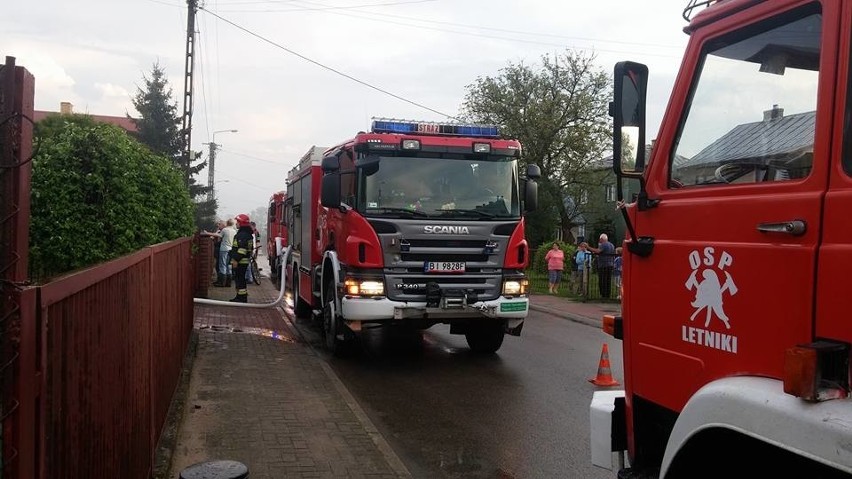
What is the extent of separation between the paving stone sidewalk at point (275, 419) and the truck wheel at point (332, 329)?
30 cm

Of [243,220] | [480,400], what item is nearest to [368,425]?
[480,400]

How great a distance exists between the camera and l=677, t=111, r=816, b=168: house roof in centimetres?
226

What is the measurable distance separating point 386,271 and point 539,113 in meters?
28.6

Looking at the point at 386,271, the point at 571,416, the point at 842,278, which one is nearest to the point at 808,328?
the point at 842,278

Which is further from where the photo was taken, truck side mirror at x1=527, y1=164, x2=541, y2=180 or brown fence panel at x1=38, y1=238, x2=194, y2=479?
truck side mirror at x1=527, y1=164, x2=541, y2=180

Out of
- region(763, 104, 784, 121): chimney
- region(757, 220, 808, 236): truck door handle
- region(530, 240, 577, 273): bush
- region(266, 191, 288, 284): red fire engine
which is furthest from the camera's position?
region(530, 240, 577, 273): bush

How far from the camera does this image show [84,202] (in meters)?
6.27

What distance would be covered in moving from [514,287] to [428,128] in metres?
2.34

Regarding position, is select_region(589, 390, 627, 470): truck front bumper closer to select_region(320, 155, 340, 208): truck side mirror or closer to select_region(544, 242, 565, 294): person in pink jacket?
select_region(320, 155, 340, 208): truck side mirror

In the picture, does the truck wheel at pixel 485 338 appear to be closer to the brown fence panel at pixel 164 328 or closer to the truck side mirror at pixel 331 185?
the truck side mirror at pixel 331 185

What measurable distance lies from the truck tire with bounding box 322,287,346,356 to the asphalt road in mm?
188

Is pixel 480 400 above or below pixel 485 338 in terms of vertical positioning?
below

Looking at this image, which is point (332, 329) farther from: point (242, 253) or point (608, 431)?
point (608, 431)

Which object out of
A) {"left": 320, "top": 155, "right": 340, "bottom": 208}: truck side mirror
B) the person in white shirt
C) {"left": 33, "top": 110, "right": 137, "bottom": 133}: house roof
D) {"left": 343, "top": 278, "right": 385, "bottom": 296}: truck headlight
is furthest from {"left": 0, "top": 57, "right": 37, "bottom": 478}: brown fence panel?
the person in white shirt
